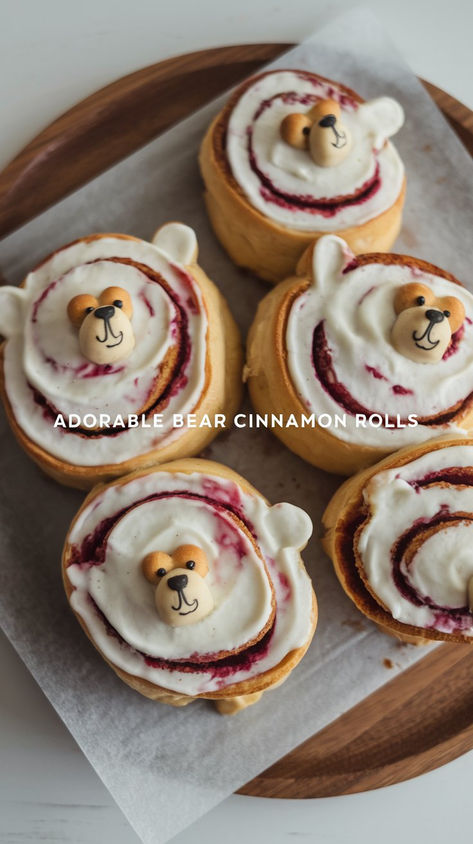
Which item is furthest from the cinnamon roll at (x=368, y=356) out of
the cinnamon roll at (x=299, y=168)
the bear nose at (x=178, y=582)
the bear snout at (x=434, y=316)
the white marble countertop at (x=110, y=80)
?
the white marble countertop at (x=110, y=80)

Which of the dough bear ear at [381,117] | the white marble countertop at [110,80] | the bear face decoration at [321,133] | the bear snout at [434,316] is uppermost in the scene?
the dough bear ear at [381,117]

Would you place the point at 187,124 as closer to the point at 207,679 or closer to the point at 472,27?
the point at 472,27

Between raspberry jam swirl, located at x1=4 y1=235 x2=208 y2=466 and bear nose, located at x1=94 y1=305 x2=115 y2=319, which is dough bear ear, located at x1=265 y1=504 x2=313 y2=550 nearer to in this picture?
raspberry jam swirl, located at x1=4 y1=235 x2=208 y2=466

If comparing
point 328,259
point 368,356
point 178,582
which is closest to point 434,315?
point 368,356

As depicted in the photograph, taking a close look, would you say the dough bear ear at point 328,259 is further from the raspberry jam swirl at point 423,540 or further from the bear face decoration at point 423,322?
the raspberry jam swirl at point 423,540

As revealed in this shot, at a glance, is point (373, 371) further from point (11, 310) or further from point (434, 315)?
point (11, 310)
